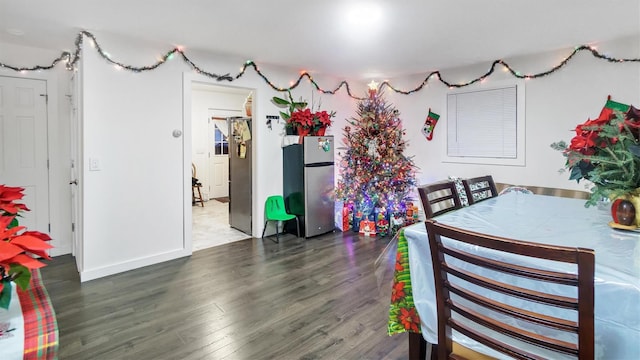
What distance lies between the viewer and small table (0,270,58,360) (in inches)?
34.7

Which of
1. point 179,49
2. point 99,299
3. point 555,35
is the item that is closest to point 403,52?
point 555,35

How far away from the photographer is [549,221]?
1.77m

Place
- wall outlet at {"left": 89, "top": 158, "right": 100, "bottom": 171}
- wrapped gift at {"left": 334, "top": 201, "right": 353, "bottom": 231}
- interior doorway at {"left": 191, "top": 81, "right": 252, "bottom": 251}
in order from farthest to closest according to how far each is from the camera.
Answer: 1. interior doorway at {"left": 191, "top": 81, "right": 252, "bottom": 251}
2. wrapped gift at {"left": 334, "top": 201, "right": 353, "bottom": 231}
3. wall outlet at {"left": 89, "top": 158, "right": 100, "bottom": 171}

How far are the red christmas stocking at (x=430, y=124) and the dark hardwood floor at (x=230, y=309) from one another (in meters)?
2.26

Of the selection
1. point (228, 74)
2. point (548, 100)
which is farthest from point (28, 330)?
point (548, 100)

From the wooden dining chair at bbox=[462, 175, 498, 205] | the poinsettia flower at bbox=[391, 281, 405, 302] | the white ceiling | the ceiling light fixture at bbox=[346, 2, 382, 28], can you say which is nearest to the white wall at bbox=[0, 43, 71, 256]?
the white ceiling

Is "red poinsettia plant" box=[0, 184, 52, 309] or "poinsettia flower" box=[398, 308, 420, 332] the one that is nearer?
"red poinsettia plant" box=[0, 184, 52, 309]

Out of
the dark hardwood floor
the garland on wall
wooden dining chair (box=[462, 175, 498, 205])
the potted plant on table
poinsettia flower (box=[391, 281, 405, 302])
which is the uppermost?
the garland on wall

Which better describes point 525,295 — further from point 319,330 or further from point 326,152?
point 326,152

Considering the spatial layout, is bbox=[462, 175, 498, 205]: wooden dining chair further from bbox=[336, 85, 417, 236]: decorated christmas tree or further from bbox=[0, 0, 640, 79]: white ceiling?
bbox=[336, 85, 417, 236]: decorated christmas tree

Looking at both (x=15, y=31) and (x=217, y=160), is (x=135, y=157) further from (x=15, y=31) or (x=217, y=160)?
(x=217, y=160)

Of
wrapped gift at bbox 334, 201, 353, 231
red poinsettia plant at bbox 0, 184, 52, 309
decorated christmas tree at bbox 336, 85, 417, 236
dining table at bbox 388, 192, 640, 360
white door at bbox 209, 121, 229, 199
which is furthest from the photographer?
white door at bbox 209, 121, 229, 199

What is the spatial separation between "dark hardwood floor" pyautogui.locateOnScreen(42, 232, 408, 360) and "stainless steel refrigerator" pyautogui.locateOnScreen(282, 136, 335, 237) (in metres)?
0.78

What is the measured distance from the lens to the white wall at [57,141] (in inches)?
152
